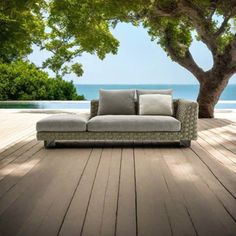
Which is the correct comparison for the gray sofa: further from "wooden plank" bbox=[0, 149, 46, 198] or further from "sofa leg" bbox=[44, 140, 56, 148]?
"wooden plank" bbox=[0, 149, 46, 198]

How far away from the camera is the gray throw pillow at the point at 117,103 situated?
6442 mm

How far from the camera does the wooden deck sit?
273cm

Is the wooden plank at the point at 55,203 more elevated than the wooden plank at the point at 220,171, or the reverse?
the wooden plank at the point at 55,203

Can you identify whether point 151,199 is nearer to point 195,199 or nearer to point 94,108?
point 195,199

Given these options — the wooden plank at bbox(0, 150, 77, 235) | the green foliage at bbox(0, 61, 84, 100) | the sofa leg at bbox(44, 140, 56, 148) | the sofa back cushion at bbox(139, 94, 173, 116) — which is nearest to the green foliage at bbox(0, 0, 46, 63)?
the green foliage at bbox(0, 61, 84, 100)

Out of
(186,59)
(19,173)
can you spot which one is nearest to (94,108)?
(19,173)

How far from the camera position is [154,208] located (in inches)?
121

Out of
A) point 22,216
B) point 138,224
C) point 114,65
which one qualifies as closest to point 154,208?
point 138,224

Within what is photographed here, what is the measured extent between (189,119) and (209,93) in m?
4.67

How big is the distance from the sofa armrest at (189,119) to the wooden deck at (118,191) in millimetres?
207

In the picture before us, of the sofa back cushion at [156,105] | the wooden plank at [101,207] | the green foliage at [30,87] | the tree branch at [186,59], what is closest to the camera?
the wooden plank at [101,207]

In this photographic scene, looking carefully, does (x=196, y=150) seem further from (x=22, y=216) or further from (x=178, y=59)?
(x=178, y=59)

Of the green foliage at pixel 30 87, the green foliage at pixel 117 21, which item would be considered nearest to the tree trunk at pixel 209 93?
the green foliage at pixel 117 21

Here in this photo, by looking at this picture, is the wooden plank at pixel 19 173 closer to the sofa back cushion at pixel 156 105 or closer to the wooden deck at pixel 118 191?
the wooden deck at pixel 118 191
